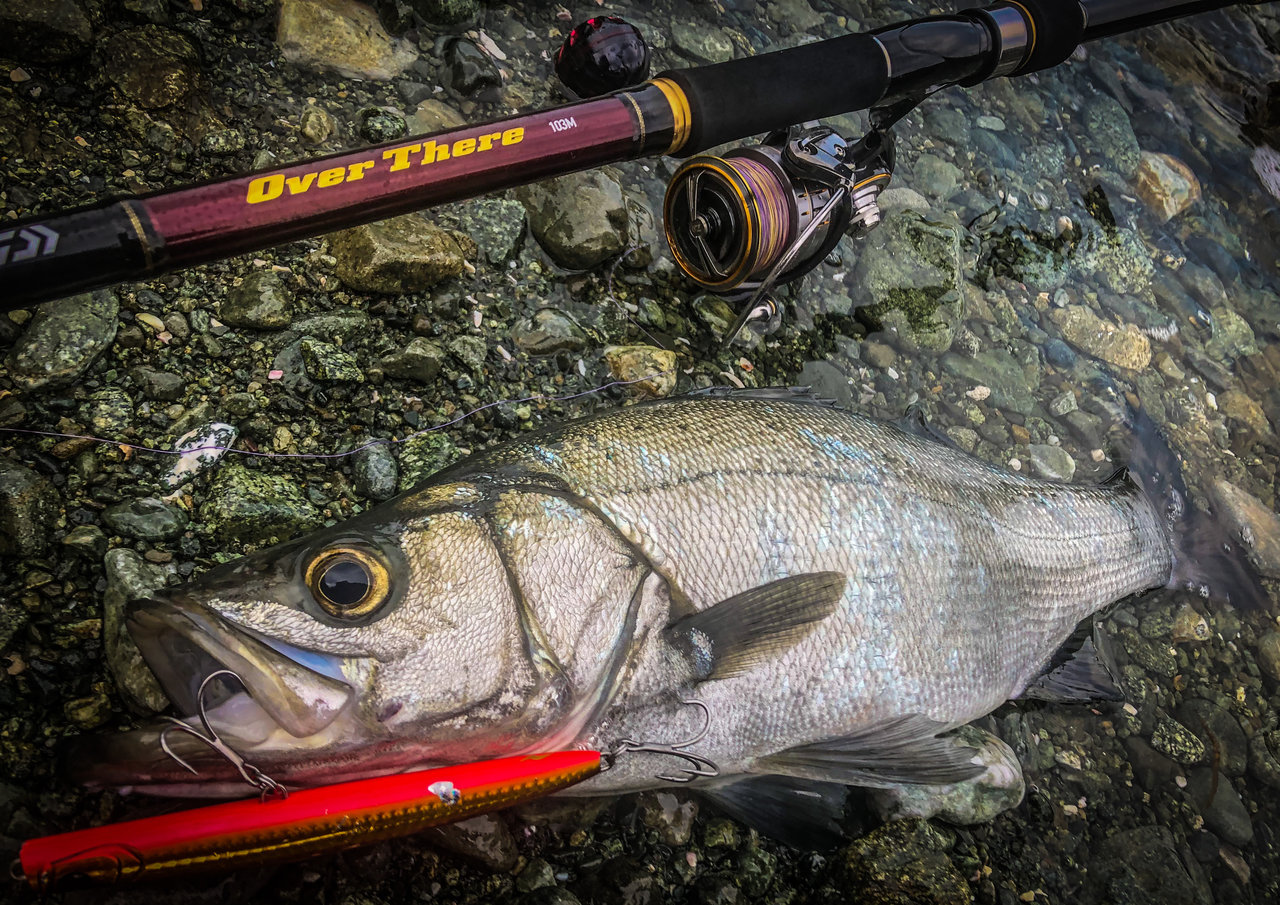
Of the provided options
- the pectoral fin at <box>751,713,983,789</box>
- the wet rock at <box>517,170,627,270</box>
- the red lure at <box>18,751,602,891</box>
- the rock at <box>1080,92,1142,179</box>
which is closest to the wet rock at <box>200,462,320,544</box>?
the red lure at <box>18,751,602,891</box>

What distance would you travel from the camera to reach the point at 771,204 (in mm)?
2803

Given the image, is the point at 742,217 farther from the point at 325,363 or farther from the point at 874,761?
the point at 874,761

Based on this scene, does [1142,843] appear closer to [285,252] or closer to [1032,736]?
[1032,736]

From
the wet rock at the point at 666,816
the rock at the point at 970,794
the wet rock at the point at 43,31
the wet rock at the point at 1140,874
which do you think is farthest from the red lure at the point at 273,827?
the wet rock at the point at 43,31

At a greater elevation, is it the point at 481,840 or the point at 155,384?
the point at 155,384

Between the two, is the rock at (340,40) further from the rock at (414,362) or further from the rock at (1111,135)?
the rock at (1111,135)

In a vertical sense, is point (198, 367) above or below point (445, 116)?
below

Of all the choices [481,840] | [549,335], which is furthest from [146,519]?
[549,335]

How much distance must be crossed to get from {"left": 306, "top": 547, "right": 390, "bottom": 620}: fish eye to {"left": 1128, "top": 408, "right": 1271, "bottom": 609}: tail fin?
10.6ft

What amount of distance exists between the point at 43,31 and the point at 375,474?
1.92 metres

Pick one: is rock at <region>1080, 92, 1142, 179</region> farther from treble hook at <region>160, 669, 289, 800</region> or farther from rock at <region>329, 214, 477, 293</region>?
treble hook at <region>160, 669, 289, 800</region>

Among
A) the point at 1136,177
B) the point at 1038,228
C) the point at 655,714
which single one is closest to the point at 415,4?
the point at 655,714

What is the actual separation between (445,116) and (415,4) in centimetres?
61

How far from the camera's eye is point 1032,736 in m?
3.04
